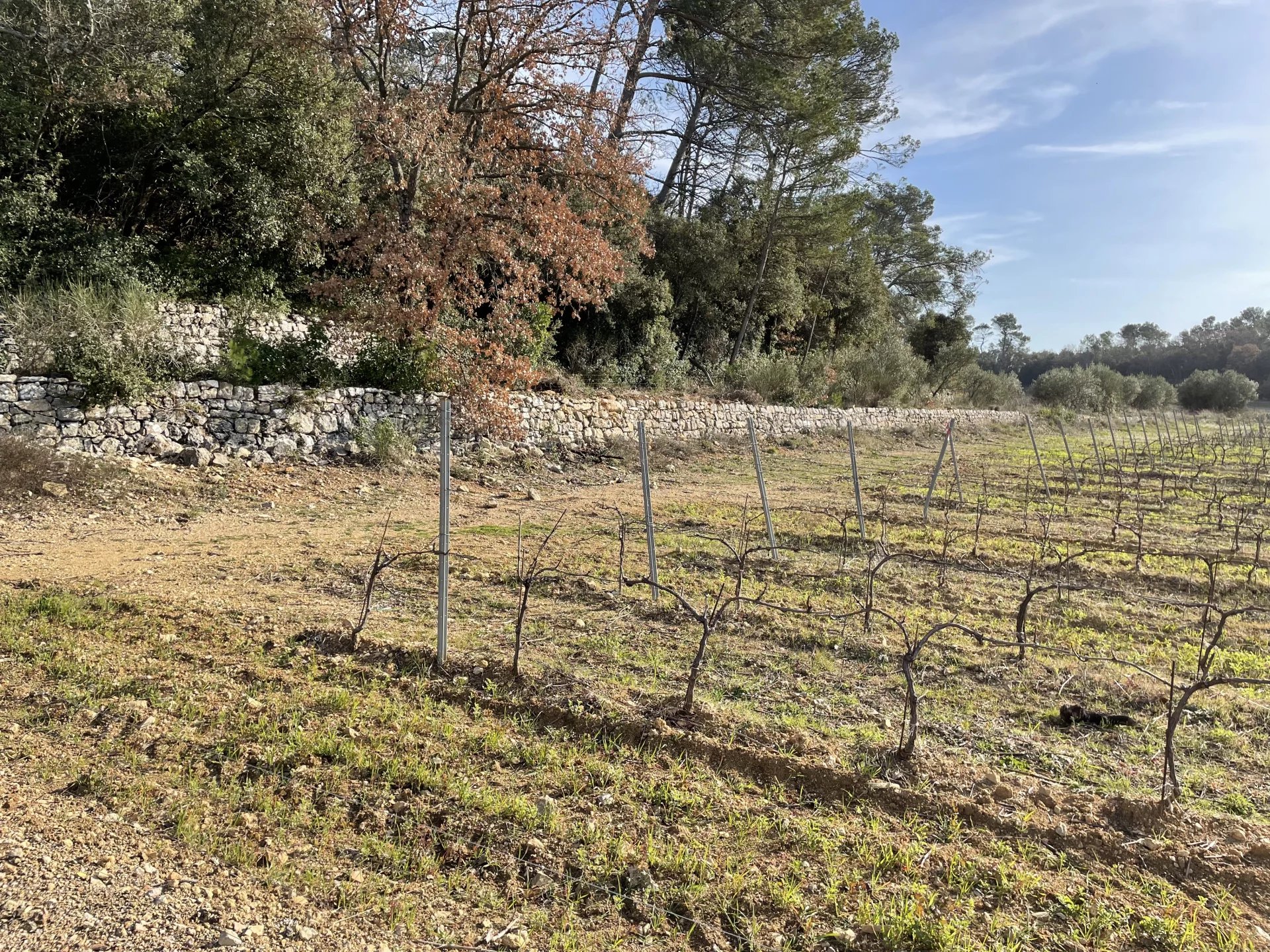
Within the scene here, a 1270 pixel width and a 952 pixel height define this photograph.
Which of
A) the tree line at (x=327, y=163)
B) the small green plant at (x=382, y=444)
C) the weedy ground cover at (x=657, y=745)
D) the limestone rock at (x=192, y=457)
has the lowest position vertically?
the weedy ground cover at (x=657, y=745)

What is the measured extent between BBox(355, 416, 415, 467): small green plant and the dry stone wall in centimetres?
5

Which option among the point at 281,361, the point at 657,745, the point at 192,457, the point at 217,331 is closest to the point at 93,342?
the point at 192,457

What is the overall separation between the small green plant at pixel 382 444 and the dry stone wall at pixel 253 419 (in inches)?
2.0

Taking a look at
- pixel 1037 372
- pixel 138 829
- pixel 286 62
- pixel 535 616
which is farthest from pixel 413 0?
pixel 1037 372

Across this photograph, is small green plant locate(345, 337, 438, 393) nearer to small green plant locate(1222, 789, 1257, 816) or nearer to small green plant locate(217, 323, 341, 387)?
small green plant locate(217, 323, 341, 387)

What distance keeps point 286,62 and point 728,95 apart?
11.0m

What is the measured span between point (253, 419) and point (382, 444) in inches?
66.5

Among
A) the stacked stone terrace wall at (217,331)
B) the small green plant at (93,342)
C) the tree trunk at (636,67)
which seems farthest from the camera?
the tree trunk at (636,67)

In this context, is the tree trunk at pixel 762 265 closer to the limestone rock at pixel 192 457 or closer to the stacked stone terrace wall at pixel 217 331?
the stacked stone terrace wall at pixel 217 331

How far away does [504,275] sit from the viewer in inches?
472

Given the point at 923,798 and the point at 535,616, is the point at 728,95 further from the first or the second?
the point at 923,798

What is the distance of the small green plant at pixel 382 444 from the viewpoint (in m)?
10.7

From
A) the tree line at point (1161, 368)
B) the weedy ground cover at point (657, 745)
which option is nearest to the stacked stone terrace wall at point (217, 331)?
the weedy ground cover at point (657, 745)

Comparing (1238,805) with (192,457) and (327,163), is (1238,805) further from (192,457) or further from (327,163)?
(327,163)
